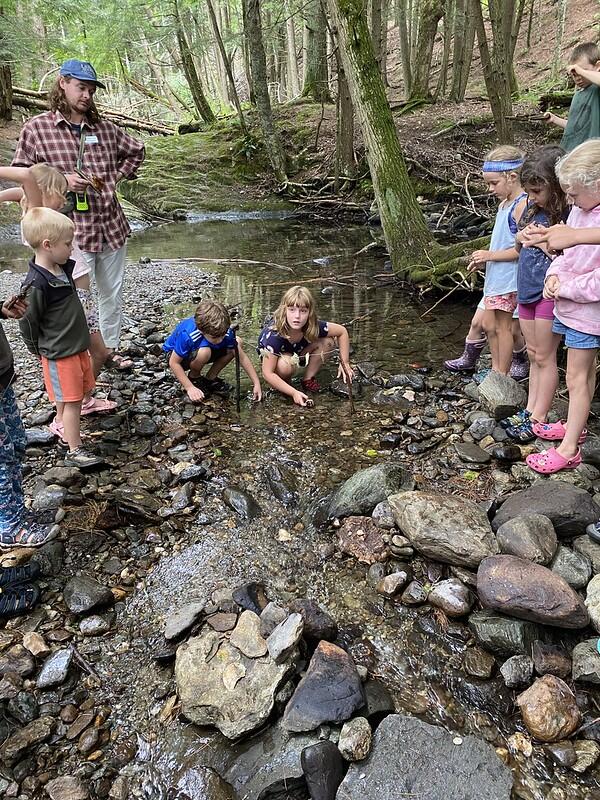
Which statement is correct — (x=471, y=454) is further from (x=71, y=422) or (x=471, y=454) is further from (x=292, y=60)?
(x=292, y=60)

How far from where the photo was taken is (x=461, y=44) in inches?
672

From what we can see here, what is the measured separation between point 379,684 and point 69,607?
5.12 feet

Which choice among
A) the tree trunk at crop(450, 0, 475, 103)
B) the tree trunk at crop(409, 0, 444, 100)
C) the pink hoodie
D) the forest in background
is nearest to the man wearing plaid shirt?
the pink hoodie

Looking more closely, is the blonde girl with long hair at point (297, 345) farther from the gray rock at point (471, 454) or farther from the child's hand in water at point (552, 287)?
the child's hand in water at point (552, 287)

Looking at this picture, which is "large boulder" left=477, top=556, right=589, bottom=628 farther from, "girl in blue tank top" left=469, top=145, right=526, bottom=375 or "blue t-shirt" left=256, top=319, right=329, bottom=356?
"blue t-shirt" left=256, top=319, right=329, bottom=356

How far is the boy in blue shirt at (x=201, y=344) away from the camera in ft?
15.6

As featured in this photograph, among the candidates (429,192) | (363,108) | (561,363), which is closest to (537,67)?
Answer: (429,192)

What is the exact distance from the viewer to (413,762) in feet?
6.44

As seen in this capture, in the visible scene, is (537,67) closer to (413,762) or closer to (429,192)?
(429,192)

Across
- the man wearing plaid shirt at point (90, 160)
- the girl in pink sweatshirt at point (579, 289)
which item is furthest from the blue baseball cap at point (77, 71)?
the girl in pink sweatshirt at point (579, 289)

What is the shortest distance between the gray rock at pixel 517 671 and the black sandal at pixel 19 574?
2346 millimetres

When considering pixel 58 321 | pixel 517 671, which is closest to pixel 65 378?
pixel 58 321

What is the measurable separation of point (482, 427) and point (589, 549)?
147 centimetres

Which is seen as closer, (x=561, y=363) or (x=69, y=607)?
(x=69, y=607)
